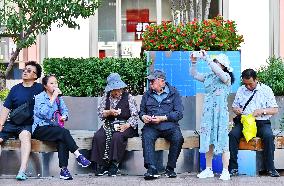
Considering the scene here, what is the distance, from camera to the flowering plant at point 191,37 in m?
11.6

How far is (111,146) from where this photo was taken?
31.2 feet

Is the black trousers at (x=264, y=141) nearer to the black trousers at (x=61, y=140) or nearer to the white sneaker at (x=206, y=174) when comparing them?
the white sneaker at (x=206, y=174)

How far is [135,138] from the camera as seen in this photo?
31.9ft

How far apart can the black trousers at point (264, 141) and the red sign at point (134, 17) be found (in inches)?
309

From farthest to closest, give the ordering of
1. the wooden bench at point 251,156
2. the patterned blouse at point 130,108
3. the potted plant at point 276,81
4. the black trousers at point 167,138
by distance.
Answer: the potted plant at point 276,81 < the patterned blouse at point 130,108 < the wooden bench at point 251,156 < the black trousers at point 167,138

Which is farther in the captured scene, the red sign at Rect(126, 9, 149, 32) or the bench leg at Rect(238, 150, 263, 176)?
the red sign at Rect(126, 9, 149, 32)

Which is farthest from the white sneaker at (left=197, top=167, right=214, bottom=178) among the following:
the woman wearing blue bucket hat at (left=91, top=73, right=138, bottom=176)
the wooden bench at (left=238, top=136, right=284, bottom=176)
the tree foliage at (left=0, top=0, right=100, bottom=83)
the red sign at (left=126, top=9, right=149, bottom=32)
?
the red sign at (left=126, top=9, right=149, bottom=32)

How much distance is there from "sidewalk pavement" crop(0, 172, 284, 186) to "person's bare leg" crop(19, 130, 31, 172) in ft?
0.75

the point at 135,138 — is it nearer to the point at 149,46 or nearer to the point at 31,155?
the point at 31,155

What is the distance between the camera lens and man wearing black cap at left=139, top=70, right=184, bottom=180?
940cm

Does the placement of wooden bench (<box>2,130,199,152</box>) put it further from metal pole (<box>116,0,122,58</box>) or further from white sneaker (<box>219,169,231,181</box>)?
metal pole (<box>116,0,122,58</box>)

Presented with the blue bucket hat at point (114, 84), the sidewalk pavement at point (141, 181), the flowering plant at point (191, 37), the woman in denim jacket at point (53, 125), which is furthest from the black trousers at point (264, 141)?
the flowering plant at point (191, 37)

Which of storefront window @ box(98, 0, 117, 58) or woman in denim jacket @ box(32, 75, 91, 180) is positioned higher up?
storefront window @ box(98, 0, 117, 58)

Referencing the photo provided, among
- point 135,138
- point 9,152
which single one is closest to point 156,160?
point 135,138
